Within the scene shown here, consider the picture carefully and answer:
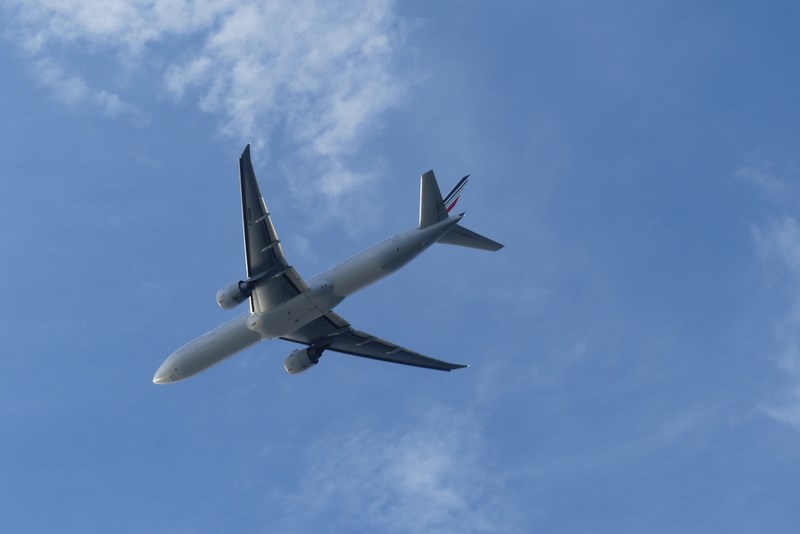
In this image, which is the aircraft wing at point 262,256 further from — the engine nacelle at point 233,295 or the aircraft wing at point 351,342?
the aircraft wing at point 351,342

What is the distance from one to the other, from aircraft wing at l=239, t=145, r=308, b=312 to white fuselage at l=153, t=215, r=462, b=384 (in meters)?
0.63

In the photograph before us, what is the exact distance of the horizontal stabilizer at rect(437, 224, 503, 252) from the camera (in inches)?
2216

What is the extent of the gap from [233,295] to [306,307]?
13.4 ft

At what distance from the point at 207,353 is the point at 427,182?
53.0 feet

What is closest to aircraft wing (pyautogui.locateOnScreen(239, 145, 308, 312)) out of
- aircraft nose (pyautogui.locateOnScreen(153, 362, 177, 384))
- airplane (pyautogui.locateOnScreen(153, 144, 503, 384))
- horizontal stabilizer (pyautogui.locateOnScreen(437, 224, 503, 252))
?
airplane (pyautogui.locateOnScreen(153, 144, 503, 384))

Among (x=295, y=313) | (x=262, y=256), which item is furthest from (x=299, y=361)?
(x=262, y=256)

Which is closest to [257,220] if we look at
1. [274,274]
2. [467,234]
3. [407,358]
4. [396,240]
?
[274,274]

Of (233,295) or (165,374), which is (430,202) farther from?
(165,374)

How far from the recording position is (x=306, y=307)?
185 feet

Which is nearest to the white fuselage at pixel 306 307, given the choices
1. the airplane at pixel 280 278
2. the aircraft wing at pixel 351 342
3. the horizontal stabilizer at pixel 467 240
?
the airplane at pixel 280 278

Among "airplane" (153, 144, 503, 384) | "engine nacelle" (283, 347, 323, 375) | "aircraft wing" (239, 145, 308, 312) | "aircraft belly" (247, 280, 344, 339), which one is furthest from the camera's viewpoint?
"engine nacelle" (283, 347, 323, 375)

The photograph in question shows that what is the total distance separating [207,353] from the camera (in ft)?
192

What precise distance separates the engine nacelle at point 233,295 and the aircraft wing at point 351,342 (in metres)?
7.29

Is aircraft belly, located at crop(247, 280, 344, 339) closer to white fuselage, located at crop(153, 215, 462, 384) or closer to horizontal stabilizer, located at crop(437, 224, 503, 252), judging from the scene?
white fuselage, located at crop(153, 215, 462, 384)
